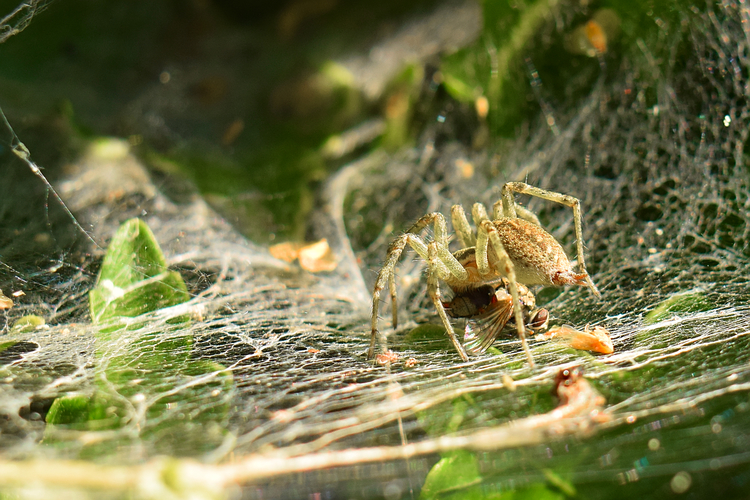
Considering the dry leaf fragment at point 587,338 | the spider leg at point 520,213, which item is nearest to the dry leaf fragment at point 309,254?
the spider leg at point 520,213

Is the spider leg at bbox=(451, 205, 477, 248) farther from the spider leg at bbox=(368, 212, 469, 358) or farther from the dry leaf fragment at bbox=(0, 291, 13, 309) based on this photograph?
the dry leaf fragment at bbox=(0, 291, 13, 309)

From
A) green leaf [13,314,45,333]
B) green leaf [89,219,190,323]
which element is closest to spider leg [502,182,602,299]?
green leaf [89,219,190,323]

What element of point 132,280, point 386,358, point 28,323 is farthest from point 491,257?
point 28,323

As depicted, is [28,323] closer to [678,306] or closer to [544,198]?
[544,198]

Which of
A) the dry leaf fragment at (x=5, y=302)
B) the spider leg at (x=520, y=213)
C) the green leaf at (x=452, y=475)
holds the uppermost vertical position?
the spider leg at (x=520, y=213)

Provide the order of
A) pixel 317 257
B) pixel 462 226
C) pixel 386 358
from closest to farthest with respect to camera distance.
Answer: pixel 386 358, pixel 462 226, pixel 317 257

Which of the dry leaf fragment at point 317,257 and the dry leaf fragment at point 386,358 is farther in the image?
the dry leaf fragment at point 317,257

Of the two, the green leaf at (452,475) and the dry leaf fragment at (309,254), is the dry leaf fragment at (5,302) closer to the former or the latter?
the dry leaf fragment at (309,254)
